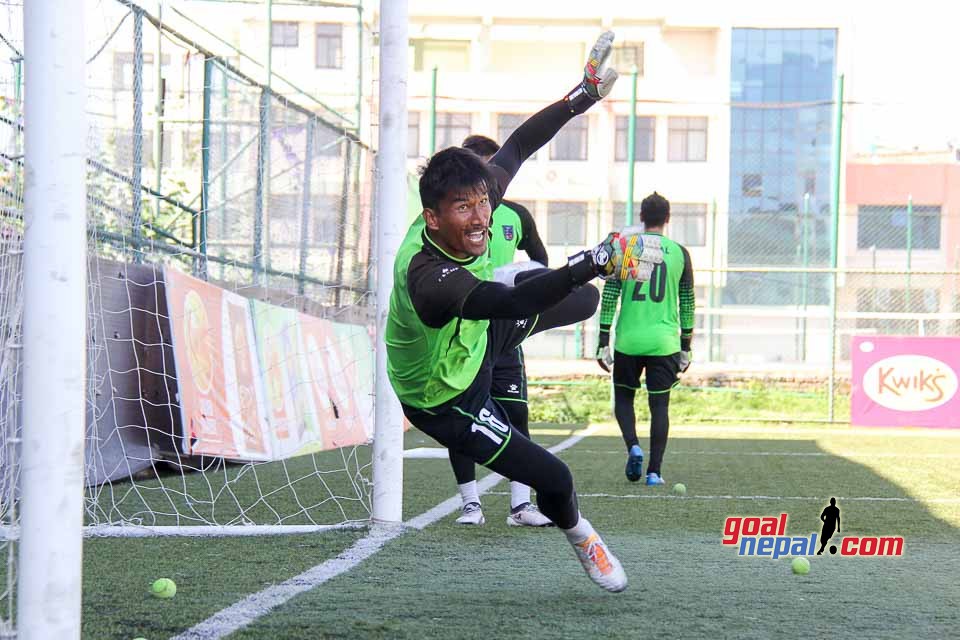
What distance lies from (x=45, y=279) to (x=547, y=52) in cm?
4610

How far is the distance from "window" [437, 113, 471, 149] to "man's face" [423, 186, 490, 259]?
30195 mm

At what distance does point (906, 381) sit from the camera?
48.7 feet

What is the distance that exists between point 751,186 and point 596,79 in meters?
38.8

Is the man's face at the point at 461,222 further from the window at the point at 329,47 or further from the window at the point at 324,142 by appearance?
the window at the point at 329,47

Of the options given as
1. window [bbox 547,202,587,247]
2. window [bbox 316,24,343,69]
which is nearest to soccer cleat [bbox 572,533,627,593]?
window [bbox 316,24,343,69]

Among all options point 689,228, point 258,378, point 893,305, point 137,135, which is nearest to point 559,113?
point 258,378

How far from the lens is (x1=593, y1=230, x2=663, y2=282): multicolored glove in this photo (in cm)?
340

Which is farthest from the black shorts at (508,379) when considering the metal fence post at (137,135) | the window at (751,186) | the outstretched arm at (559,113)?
the window at (751,186)

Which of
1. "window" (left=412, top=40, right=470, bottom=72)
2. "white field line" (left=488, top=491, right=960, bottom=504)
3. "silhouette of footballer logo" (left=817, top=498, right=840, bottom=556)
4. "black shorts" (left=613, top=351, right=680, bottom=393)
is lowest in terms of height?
"white field line" (left=488, top=491, right=960, bottom=504)

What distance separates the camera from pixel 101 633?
347cm

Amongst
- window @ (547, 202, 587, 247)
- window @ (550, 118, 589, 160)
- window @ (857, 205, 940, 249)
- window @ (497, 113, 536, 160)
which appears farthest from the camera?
window @ (550, 118, 589, 160)

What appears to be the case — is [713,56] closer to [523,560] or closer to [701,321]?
[701,321]

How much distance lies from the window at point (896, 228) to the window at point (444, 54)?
17.1 m

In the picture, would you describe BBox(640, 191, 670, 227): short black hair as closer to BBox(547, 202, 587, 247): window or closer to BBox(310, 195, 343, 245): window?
BBox(310, 195, 343, 245): window
